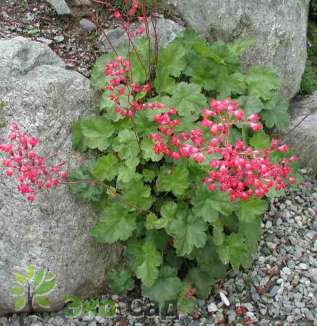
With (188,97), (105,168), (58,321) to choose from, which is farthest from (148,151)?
(58,321)

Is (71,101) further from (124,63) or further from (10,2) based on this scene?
(10,2)

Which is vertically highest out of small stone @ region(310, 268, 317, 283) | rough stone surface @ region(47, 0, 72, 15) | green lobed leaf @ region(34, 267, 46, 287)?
rough stone surface @ region(47, 0, 72, 15)

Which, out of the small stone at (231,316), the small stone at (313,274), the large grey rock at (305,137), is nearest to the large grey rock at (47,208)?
the small stone at (231,316)

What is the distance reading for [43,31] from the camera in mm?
3363

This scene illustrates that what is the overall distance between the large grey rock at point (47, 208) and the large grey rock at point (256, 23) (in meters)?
1.01

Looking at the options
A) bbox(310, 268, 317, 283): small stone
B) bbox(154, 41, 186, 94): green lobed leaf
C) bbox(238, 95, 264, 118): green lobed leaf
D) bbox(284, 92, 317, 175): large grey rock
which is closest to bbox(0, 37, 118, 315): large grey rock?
bbox(154, 41, 186, 94): green lobed leaf

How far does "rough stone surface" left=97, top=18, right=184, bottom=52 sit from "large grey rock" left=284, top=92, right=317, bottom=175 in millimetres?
966

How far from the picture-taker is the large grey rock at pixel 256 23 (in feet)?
11.3

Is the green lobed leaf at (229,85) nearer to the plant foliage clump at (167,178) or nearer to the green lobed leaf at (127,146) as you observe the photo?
the plant foliage clump at (167,178)

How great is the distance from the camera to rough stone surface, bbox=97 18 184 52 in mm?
3295

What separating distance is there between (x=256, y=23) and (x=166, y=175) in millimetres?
1347

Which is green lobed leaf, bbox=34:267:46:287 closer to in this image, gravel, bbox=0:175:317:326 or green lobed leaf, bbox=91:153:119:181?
gravel, bbox=0:175:317:326

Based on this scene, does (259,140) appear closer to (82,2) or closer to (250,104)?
(250,104)

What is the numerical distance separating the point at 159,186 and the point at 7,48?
3.61 feet
